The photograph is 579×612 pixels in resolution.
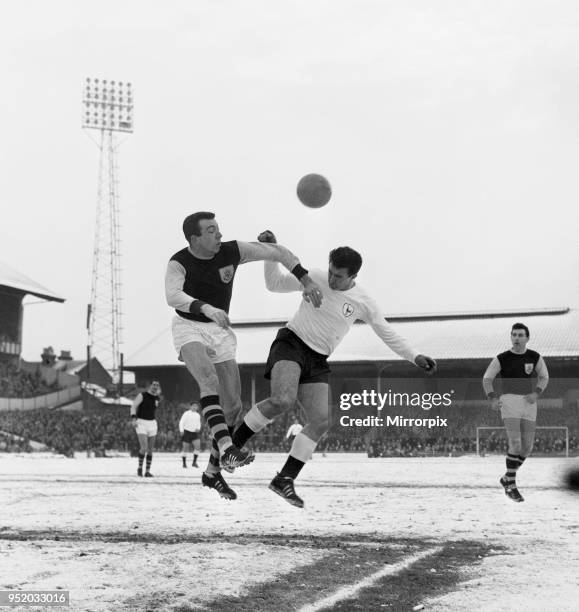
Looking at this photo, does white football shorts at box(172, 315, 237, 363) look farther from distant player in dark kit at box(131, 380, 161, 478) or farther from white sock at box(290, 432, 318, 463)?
distant player in dark kit at box(131, 380, 161, 478)

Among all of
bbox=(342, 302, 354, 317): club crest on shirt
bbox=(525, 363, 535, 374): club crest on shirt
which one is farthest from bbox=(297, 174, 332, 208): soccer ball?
bbox=(525, 363, 535, 374): club crest on shirt

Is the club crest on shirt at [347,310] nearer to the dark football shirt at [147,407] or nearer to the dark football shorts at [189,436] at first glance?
the dark football shirt at [147,407]

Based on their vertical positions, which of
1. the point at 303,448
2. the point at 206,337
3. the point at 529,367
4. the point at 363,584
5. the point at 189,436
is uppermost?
the point at 529,367

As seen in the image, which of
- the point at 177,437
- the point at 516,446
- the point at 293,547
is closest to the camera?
the point at 293,547

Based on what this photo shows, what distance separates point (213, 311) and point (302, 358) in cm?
135

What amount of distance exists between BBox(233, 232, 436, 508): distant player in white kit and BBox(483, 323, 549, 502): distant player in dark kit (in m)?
5.46

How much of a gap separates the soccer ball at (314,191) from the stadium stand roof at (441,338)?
3346 centimetres

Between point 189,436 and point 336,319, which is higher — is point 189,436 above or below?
below

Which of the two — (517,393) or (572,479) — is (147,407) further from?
(517,393)

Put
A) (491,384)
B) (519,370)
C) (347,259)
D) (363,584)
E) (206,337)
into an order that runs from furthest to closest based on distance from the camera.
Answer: (519,370) → (491,384) → (363,584) → (206,337) → (347,259)

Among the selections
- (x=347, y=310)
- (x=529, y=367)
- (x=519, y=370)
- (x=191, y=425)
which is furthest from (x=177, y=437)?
(x=347, y=310)

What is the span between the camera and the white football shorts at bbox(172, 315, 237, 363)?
7.54m

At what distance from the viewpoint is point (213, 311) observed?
263 inches

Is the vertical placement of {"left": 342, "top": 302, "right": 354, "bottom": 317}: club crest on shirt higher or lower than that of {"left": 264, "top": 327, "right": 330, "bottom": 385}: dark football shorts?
higher
